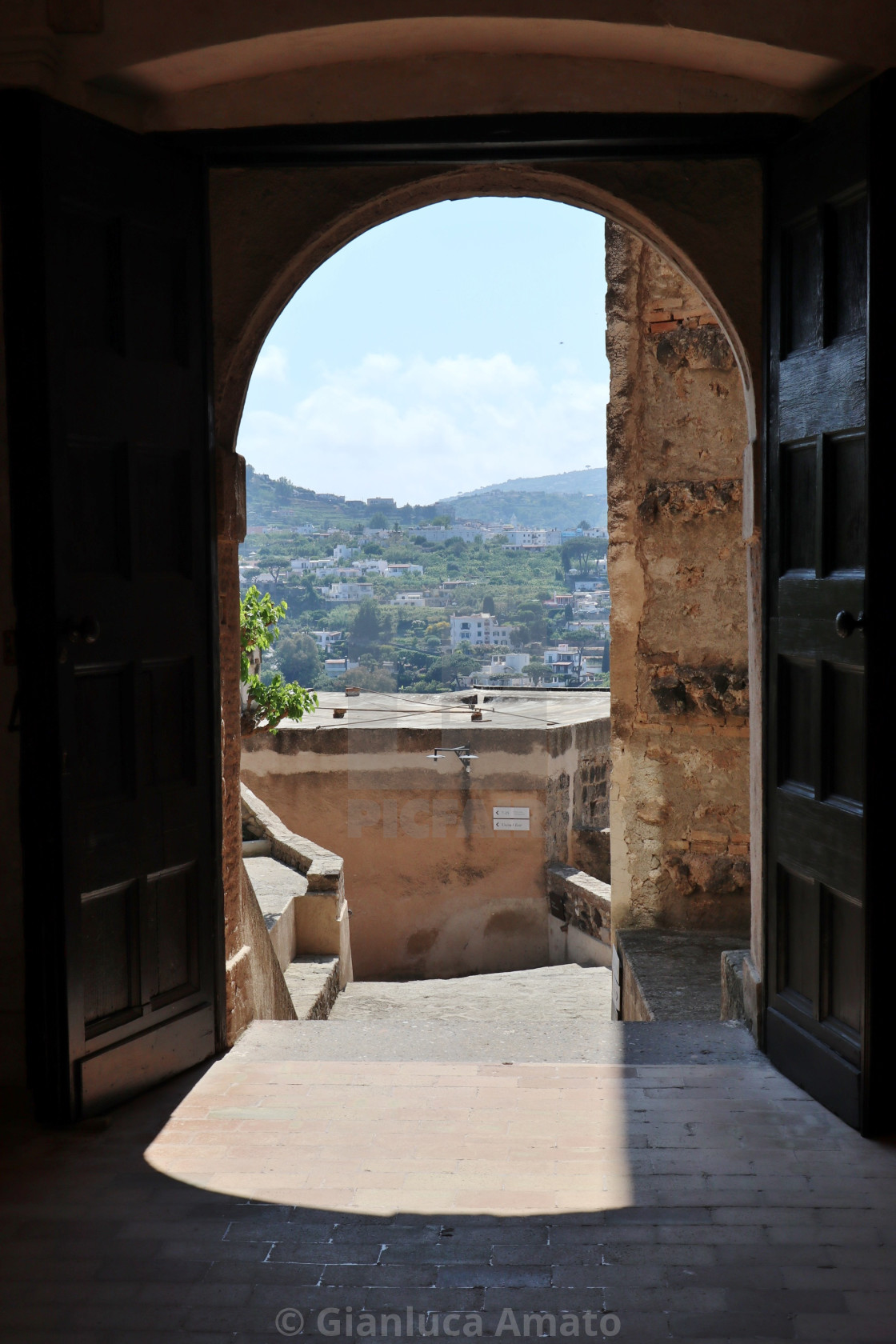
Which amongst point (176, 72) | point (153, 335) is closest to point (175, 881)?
point (153, 335)

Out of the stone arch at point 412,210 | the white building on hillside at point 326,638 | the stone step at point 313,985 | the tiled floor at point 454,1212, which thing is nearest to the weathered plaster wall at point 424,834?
the stone step at point 313,985

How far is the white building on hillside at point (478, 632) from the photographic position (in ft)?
109

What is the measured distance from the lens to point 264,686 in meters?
7.02

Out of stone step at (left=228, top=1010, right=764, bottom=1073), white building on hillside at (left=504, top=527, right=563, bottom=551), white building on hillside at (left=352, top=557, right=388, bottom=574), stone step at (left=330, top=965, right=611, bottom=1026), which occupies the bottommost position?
stone step at (left=330, top=965, right=611, bottom=1026)

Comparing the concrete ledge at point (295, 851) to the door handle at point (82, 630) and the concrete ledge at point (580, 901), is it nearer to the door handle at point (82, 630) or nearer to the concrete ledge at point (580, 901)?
the concrete ledge at point (580, 901)

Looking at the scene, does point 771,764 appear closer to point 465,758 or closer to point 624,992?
point 624,992

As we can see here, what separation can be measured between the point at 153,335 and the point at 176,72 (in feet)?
2.44

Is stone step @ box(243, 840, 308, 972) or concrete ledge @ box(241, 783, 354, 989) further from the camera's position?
concrete ledge @ box(241, 783, 354, 989)

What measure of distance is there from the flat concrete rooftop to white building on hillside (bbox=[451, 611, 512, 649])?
13.4 m

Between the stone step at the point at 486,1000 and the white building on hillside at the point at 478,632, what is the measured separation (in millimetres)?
23927

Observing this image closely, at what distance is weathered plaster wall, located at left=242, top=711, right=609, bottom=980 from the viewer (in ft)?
47.1

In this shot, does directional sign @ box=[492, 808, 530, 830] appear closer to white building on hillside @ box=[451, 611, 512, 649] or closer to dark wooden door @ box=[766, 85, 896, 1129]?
dark wooden door @ box=[766, 85, 896, 1129]

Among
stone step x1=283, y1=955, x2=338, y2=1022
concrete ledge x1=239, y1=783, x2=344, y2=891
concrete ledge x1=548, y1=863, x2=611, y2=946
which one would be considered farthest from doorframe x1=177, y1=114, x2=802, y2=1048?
concrete ledge x1=548, y1=863, x2=611, y2=946

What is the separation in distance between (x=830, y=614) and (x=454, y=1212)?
1917 mm
